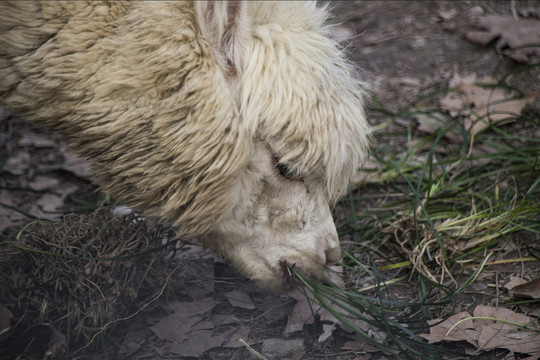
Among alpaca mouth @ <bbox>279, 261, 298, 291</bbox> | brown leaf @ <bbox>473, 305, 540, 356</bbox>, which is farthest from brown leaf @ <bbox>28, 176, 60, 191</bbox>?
brown leaf @ <bbox>473, 305, 540, 356</bbox>

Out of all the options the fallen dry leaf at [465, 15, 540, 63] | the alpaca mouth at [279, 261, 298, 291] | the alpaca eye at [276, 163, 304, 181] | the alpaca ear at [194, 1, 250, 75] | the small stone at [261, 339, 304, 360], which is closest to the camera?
the alpaca ear at [194, 1, 250, 75]

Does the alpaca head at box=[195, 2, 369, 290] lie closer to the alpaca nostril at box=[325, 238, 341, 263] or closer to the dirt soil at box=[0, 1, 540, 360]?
the alpaca nostril at box=[325, 238, 341, 263]

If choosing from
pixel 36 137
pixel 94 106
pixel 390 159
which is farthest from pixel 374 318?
pixel 36 137

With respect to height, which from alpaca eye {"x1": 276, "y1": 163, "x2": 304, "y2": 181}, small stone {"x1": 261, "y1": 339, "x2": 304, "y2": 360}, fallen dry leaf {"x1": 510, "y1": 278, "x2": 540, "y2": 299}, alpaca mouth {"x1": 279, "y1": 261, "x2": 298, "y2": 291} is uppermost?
alpaca eye {"x1": 276, "y1": 163, "x2": 304, "y2": 181}

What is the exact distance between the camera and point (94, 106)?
2678 millimetres

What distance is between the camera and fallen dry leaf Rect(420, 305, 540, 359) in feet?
9.88

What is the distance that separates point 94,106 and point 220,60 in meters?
0.67

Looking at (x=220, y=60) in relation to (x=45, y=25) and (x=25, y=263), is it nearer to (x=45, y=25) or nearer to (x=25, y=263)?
(x=45, y=25)

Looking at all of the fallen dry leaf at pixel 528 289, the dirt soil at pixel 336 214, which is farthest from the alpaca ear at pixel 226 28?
the fallen dry leaf at pixel 528 289

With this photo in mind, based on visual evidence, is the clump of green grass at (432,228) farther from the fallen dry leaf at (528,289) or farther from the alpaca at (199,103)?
the alpaca at (199,103)

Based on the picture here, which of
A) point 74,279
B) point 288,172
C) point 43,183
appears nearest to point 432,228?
point 288,172

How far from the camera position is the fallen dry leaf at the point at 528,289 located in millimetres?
3324

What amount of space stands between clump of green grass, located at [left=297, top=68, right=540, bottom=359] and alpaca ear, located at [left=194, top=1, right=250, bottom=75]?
1.33 meters

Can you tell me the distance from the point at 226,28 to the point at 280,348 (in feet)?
5.94
